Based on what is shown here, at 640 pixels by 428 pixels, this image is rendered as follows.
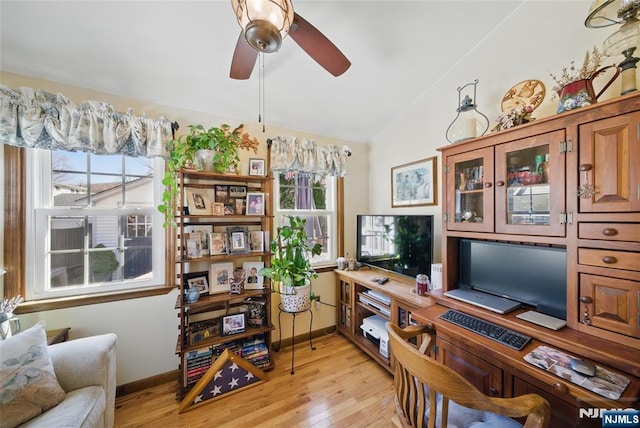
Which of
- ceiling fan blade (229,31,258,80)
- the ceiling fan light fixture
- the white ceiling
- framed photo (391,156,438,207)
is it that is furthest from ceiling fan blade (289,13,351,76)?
framed photo (391,156,438,207)

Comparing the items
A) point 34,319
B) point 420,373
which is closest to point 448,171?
point 420,373

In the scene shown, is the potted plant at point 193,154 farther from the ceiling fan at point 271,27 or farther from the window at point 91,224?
the ceiling fan at point 271,27

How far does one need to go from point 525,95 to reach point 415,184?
→ 40.4 inches

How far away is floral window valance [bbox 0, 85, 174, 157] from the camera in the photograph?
4.64 ft

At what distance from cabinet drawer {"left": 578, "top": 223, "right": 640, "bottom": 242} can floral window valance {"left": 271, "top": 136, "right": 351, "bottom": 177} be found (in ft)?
6.37

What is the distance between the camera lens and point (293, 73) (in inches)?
72.2

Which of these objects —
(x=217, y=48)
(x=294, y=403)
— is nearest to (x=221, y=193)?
(x=217, y=48)

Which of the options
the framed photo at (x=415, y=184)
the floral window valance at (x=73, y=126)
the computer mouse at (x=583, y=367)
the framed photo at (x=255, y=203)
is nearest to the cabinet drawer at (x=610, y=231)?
the computer mouse at (x=583, y=367)

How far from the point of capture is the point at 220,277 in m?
2.03

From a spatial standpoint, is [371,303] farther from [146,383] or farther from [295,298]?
[146,383]

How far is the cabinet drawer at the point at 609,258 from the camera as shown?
3.06 ft

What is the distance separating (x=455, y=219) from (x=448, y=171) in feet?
1.13

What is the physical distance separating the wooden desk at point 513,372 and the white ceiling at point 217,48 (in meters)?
1.91

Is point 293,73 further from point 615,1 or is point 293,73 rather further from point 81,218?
point 81,218
